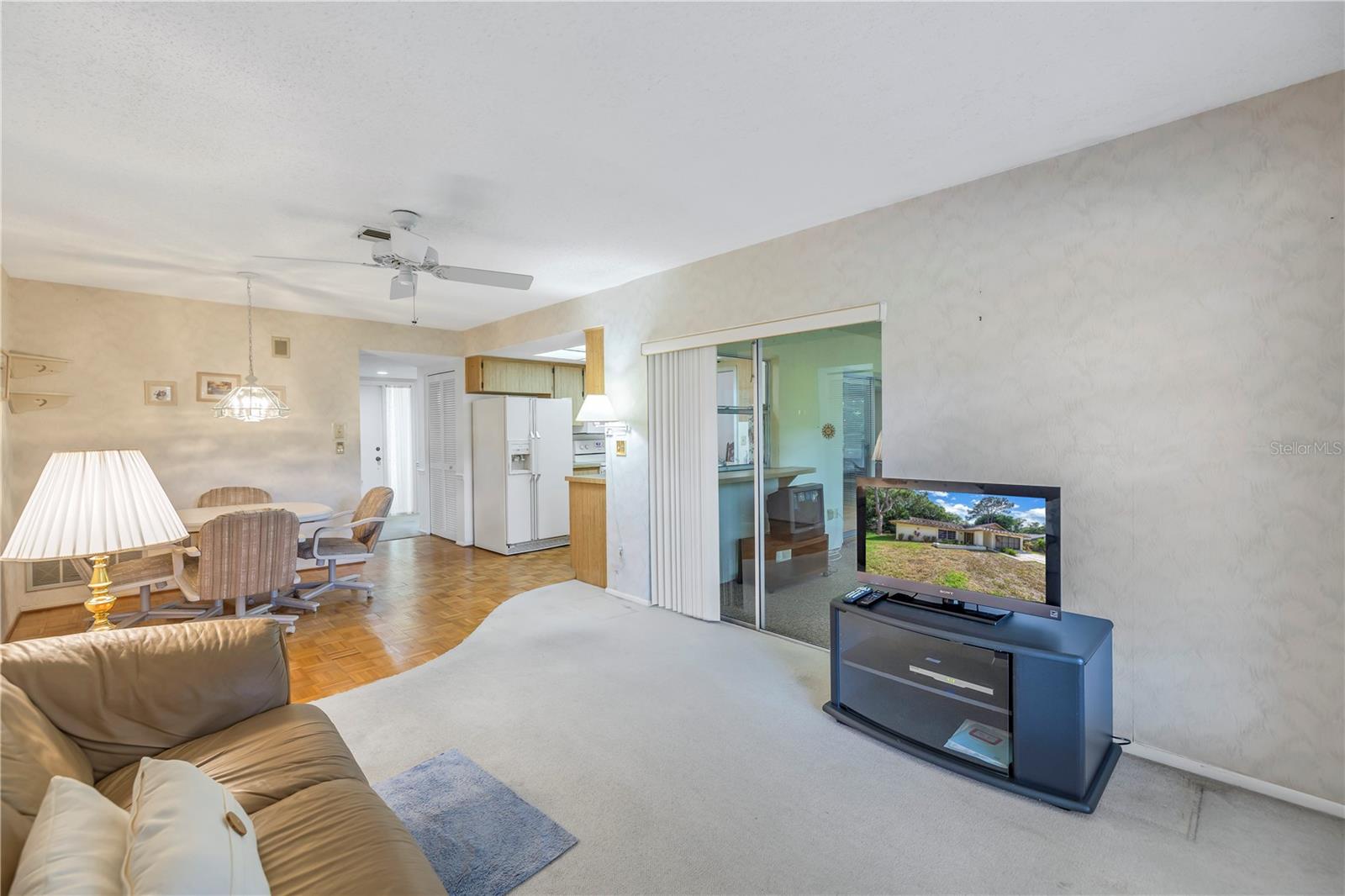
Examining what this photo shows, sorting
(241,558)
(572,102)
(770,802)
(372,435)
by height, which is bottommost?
(770,802)

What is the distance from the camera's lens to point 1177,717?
2.25 metres

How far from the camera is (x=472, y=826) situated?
193cm

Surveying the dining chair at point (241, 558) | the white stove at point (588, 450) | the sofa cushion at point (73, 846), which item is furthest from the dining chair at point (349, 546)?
the sofa cushion at point (73, 846)

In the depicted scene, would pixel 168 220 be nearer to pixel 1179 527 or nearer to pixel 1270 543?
pixel 1179 527

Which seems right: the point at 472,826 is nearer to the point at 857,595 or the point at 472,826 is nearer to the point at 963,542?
the point at 857,595

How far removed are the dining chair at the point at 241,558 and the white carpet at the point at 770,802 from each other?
136cm

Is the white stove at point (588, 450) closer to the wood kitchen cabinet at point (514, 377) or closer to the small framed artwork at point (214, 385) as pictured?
the wood kitchen cabinet at point (514, 377)

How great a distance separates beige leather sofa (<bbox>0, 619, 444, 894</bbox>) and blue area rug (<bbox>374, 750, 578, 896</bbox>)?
1.39 ft

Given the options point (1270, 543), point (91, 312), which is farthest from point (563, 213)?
point (91, 312)

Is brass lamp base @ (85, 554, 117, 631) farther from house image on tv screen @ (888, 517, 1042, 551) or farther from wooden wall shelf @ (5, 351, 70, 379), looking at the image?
wooden wall shelf @ (5, 351, 70, 379)

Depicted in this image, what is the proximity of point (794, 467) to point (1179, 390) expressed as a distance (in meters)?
1.84

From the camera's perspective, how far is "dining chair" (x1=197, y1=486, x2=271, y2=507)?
15.6ft

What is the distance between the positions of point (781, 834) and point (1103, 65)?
2.69m

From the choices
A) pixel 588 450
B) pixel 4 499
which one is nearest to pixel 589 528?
pixel 588 450
